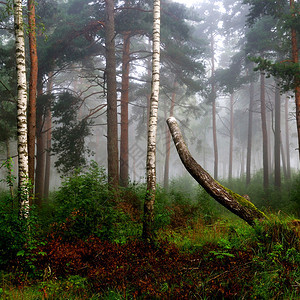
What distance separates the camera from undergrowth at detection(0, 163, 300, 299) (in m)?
3.92

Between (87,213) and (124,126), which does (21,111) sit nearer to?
(87,213)

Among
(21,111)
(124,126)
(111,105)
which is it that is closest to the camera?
(21,111)

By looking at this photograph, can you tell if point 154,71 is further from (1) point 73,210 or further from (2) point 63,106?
(2) point 63,106

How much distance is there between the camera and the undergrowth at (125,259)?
12.9 feet

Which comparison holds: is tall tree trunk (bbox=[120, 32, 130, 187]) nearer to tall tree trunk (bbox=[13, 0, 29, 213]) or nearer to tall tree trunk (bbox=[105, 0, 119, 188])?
tall tree trunk (bbox=[105, 0, 119, 188])

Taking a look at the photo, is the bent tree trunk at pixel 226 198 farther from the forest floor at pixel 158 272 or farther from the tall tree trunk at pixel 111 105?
A: the tall tree trunk at pixel 111 105

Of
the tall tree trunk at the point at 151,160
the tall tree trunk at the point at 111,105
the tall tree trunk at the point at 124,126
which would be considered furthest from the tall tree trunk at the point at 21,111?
the tall tree trunk at the point at 124,126

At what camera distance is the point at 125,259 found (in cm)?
543

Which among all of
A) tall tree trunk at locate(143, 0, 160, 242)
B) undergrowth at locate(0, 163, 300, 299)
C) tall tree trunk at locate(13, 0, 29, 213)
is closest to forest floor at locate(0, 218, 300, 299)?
undergrowth at locate(0, 163, 300, 299)

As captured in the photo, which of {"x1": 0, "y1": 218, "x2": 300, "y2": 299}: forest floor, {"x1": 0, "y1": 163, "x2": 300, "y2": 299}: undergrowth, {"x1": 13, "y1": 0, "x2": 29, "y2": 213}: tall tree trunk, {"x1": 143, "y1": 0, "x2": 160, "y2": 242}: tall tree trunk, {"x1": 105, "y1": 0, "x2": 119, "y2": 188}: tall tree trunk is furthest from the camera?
{"x1": 105, "y1": 0, "x2": 119, "y2": 188}: tall tree trunk

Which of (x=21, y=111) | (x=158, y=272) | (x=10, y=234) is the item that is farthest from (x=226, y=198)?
(x=21, y=111)

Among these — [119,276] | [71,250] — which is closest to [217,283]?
[119,276]

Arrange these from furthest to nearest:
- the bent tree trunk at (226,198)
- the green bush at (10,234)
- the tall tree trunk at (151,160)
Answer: the tall tree trunk at (151,160), the bent tree trunk at (226,198), the green bush at (10,234)

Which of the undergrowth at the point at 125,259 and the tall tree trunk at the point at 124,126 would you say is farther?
the tall tree trunk at the point at 124,126
